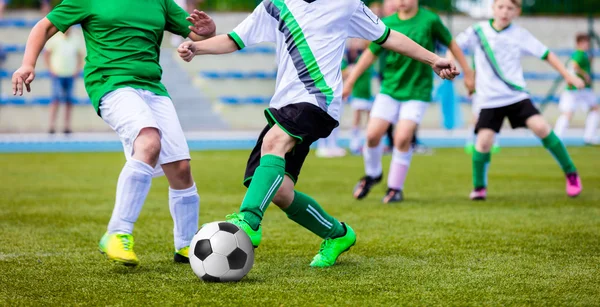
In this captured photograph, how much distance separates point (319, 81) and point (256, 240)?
954 mm

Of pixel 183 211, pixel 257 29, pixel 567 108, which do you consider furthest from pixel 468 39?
pixel 567 108

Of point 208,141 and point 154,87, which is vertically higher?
point 154,87

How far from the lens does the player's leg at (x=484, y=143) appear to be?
8.14 metres

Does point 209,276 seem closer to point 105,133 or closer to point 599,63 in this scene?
point 105,133

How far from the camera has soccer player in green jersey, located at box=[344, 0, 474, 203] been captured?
7.80 meters

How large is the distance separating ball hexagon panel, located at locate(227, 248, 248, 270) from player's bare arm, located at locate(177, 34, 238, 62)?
3.55ft

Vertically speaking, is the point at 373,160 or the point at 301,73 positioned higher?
the point at 301,73

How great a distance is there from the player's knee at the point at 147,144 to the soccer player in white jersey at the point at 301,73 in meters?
0.51

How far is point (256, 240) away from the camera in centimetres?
419

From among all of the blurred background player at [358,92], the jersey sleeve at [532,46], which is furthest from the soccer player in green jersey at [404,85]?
the blurred background player at [358,92]

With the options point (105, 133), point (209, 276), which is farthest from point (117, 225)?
point (105, 133)

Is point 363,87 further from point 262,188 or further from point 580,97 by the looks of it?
point 262,188

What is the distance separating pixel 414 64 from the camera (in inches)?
313

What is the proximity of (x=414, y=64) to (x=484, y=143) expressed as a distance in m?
1.08
